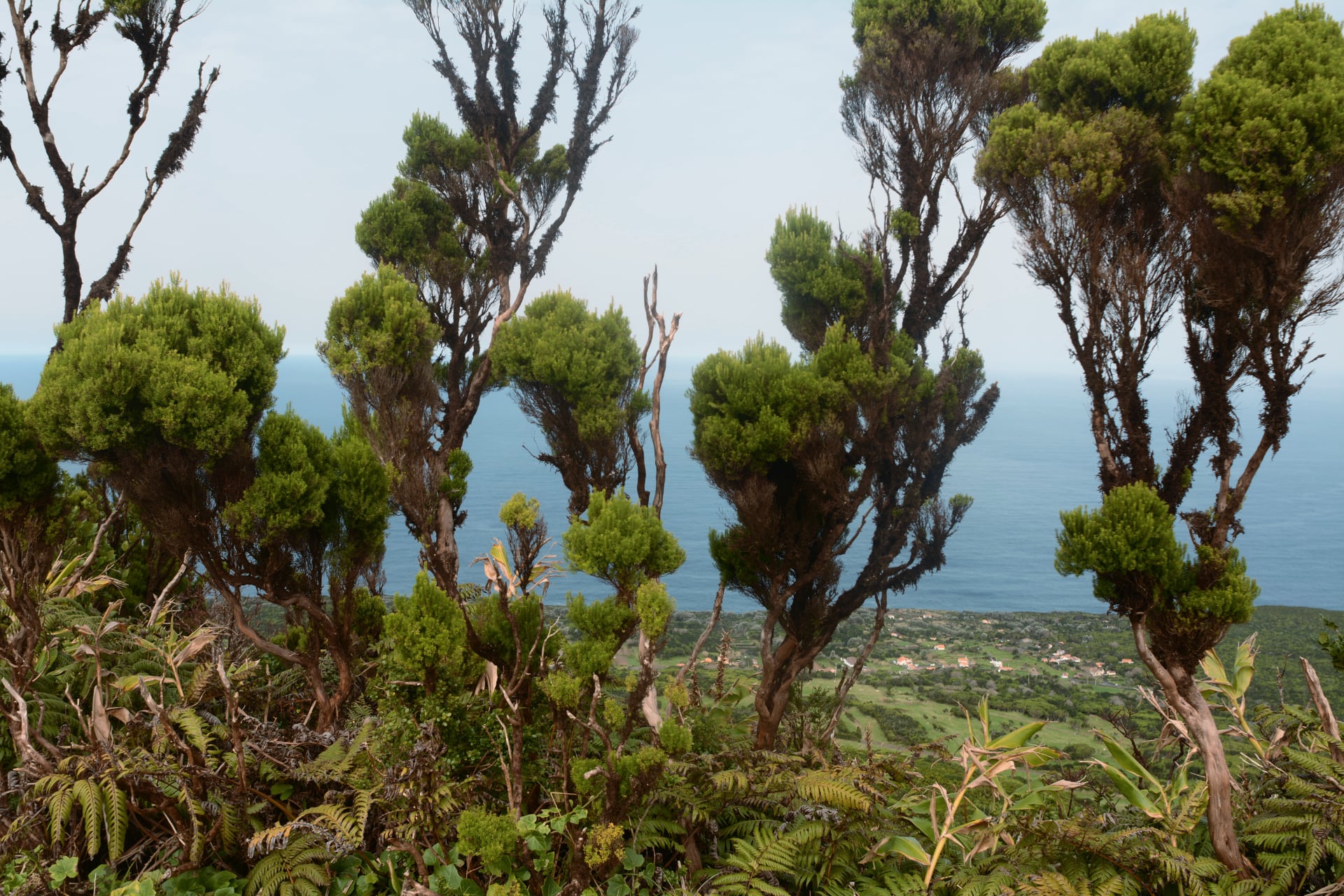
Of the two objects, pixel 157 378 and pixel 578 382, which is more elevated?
pixel 578 382

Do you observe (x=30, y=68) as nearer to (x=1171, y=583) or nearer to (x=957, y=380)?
(x=957, y=380)

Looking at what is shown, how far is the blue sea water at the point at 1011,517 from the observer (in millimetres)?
33844

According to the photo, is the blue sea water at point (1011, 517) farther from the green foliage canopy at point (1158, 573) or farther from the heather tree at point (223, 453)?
the green foliage canopy at point (1158, 573)

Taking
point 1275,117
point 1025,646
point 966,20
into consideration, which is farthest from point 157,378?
point 1025,646

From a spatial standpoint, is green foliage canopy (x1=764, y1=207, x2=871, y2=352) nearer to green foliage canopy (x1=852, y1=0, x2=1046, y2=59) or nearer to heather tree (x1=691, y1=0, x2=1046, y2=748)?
heather tree (x1=691, y1=0, x2=1046, y2=748)

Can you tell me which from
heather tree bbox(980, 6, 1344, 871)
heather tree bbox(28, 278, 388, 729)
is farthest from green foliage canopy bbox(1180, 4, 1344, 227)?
heather tree bbox(28, 278, 388, 729)

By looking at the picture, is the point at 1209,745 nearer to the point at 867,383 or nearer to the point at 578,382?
the point at 867,383

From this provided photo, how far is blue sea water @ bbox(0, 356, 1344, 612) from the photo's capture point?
111ft

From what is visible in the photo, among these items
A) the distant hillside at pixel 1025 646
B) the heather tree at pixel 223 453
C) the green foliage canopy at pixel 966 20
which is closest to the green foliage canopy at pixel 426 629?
the heather tree at pixel 223 453

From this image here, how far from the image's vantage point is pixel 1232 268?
18.2ft

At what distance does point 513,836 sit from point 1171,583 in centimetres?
442

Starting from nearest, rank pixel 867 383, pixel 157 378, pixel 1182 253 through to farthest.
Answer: pixel 157 378 → pixel 1182 253 → pixel 867 383

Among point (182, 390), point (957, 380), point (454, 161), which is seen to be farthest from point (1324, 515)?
point (182, 390)

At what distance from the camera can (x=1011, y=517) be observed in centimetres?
4819
